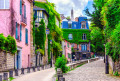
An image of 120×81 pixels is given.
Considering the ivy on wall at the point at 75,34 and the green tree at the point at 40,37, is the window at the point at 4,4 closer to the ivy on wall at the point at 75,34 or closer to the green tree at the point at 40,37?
the green tree at the point at 40,37

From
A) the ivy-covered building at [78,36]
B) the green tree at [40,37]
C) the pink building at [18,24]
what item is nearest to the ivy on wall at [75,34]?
the ivy-covered building at [78,36]

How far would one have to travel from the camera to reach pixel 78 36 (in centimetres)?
7200

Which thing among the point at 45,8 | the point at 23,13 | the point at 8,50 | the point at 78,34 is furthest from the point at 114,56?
the point at 78,34

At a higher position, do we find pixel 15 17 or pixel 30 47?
pixel 15 17

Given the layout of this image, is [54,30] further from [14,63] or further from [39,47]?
[14,63]

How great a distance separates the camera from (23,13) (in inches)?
1175

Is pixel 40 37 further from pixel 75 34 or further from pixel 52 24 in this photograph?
pixel 75 34

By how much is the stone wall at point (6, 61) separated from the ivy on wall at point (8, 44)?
0.51 metres

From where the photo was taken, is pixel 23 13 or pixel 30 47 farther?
pixel 30 47

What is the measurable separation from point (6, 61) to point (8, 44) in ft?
5.51

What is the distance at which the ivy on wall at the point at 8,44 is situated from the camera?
22.0 meters

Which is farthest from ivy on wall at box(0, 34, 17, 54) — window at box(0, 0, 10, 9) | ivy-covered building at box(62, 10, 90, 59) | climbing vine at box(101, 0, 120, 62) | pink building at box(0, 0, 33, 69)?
ivy-covered building at box(62, 10, 90, 59)

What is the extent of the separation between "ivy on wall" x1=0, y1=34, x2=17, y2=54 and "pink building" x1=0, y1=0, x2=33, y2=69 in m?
0.94

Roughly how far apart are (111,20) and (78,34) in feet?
173
